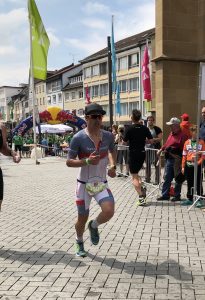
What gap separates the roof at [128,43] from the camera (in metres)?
52.0

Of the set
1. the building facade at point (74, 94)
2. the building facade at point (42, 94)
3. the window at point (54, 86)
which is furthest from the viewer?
the building facade at point (42, 94)

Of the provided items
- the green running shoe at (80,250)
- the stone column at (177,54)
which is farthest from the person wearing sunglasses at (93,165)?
the stone column at (177,54)

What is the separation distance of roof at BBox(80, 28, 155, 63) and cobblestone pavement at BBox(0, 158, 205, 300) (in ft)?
139

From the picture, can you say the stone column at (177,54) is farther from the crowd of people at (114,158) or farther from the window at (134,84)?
the window at (134,84)

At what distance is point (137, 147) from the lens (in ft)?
26.9

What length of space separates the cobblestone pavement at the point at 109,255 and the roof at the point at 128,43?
42.2 m

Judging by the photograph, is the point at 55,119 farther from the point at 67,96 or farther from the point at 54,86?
the point at 54,86

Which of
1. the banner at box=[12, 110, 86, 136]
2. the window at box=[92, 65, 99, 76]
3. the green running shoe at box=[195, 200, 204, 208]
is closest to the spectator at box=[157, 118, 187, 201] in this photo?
the green running shoe at box=[195, 200, 204, 208]

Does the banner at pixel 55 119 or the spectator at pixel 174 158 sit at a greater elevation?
the banner at pixel 55 119

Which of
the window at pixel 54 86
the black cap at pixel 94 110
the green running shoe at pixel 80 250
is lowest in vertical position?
the green running shoe at pixel 80 250

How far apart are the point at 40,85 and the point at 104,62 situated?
34.9 meters

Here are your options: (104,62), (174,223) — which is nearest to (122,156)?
(174,223)

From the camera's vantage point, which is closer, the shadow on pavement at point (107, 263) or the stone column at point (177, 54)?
the shadow on pavement at point (107, 263)

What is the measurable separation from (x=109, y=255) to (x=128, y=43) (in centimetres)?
5482
